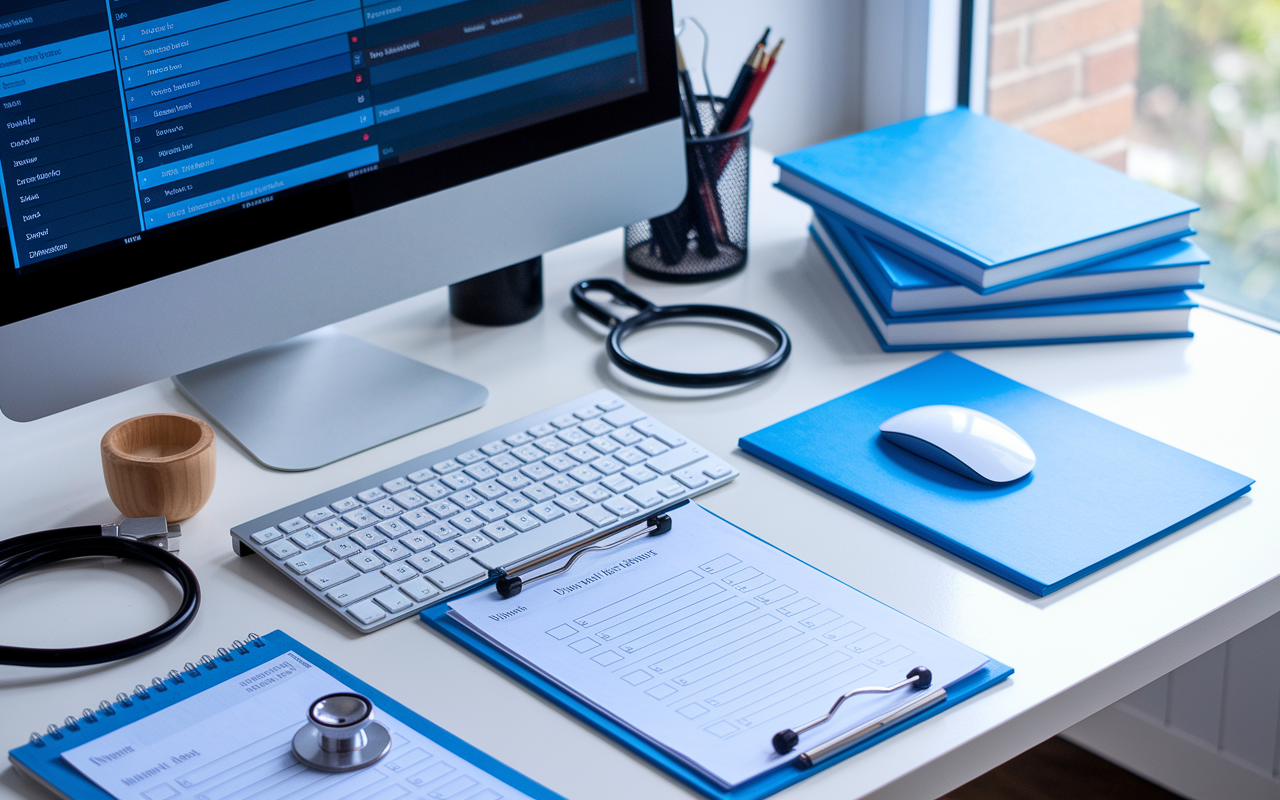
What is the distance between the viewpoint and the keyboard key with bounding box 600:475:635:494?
0.88 m

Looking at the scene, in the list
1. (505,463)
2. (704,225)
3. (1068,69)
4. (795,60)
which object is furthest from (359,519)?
(1068,69)

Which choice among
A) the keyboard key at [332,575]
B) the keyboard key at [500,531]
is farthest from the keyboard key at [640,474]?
the keyboard key at [332,575]

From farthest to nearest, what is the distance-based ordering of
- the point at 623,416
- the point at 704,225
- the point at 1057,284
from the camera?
the point at 704,225 < the point at 1057,284 < the point at 623,416

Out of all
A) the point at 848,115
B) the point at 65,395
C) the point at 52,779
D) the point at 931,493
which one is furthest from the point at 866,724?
the point at 848,115

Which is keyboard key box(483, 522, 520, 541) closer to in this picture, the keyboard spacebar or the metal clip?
the keyboard spacebar

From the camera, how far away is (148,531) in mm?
839

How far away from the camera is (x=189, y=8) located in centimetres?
81

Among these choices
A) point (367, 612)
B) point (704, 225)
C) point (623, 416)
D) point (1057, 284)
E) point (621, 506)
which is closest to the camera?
point (367, 612)

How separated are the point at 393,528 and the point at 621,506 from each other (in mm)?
156

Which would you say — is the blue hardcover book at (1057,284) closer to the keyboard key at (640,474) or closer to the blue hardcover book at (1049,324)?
the blue hardcover book at (1049,324)

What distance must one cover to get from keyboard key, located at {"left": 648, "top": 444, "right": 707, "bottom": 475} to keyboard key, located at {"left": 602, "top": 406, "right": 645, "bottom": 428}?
54mm

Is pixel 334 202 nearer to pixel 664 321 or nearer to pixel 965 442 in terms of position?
pixel 664 321

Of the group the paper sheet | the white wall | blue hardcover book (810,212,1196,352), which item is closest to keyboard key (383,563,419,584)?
the paper sheet

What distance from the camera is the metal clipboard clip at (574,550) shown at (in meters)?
0.78
